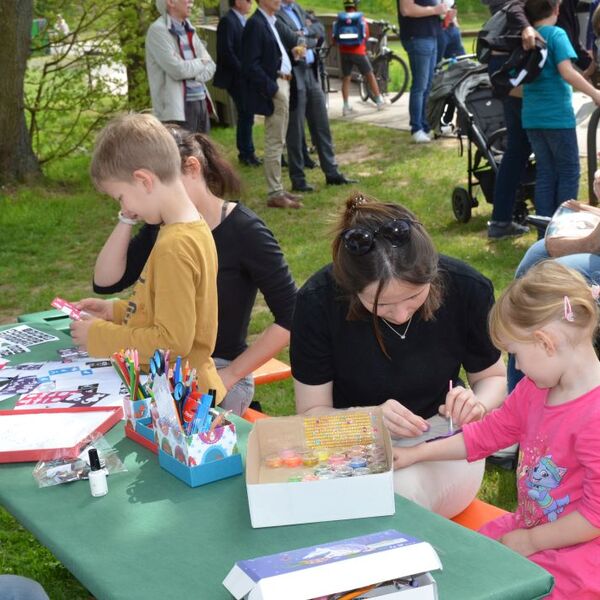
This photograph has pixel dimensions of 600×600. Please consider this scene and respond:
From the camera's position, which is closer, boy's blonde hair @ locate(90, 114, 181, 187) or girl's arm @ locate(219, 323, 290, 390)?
boy's blonde hair @ locate(90, 114, 181, 187)

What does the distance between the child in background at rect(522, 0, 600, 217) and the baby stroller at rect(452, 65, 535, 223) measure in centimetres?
56

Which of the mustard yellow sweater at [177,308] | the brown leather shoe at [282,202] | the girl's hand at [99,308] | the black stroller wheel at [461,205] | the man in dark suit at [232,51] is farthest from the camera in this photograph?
the man in dark suit at [232,51]

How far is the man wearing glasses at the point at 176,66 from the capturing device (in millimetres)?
7145

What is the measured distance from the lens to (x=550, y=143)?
18.7 ft

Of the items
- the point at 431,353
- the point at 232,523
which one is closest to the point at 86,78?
the point at 431,353

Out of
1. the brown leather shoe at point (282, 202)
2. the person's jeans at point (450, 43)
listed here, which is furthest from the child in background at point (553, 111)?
the person's jeans at point (450, 43)

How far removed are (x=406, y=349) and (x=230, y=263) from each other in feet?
2.58

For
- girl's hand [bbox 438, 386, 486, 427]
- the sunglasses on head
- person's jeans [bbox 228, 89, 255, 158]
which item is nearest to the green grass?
person's jeans [bbox 228, 89, 255, 158]

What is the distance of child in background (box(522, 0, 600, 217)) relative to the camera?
552 centimetres

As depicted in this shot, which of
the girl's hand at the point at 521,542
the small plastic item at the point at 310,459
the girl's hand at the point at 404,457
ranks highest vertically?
A: the small plastic item at the point at 310,459

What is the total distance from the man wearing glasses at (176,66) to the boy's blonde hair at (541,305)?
5.28 metres

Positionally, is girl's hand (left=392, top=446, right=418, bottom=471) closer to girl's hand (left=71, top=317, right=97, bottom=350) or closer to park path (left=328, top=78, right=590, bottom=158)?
girl's hand (left=71, top=317, right=97, bottom=350)

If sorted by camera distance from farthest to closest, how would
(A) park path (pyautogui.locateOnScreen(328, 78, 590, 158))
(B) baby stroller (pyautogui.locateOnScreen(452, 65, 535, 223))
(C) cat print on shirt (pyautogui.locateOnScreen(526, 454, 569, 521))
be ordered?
1. (A) park path (pyautogui.locateOnScreen(328, 78, 590, 158))
2. (B) baby stroller (pyautogui.locateOnScreen(452, 65, 535, 223))
3. (C) cat print on shirt (pyautogui.locateOnScreen(526, 454, 569, 521))

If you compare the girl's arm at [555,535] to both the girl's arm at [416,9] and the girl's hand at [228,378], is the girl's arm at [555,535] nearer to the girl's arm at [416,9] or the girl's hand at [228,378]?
the girl's hand at [228,378]
